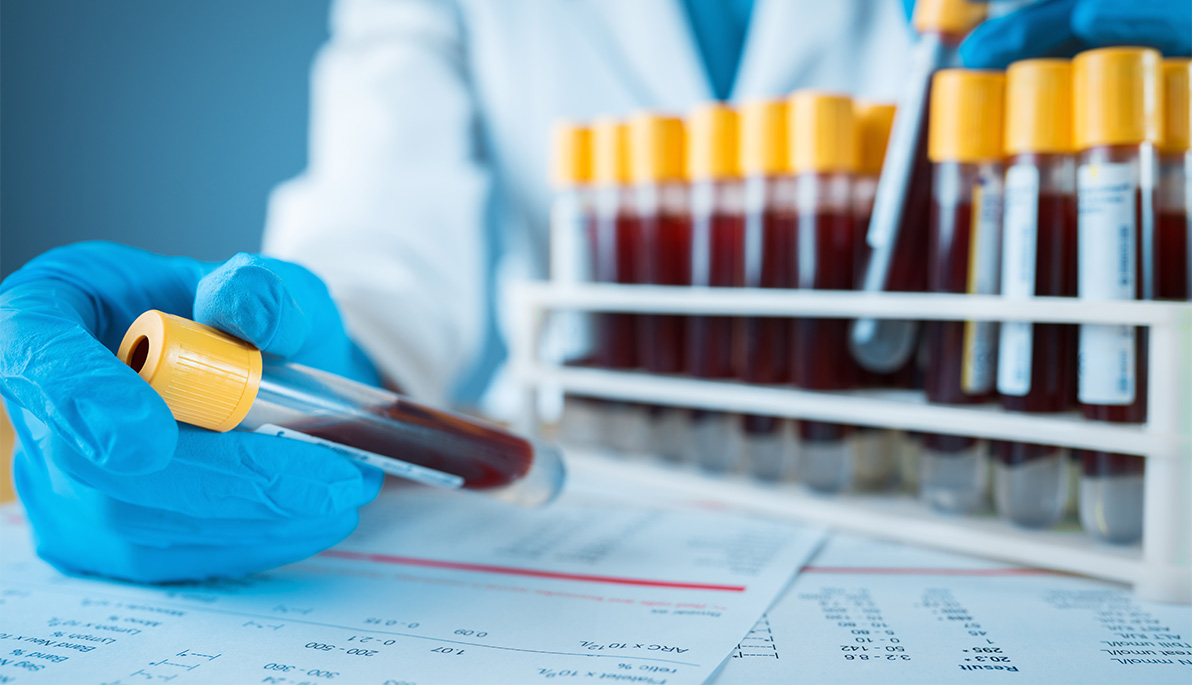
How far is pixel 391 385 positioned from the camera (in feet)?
2.70

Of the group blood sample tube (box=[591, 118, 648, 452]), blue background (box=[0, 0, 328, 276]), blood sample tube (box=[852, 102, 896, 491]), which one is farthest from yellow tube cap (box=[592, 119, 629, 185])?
blue background (box=[0, 0, 328, 276])

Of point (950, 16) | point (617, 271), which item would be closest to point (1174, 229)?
point (950, 16)

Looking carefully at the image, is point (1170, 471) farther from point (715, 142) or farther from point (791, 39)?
point (791, 39)

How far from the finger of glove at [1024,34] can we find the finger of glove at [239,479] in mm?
525

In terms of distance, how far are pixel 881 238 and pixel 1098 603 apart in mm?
289

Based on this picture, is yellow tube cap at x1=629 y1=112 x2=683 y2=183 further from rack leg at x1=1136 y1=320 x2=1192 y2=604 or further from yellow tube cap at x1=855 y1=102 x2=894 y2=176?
rack leg at x1=1136 y1=320 x2=1192 y2=604

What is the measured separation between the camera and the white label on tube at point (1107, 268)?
500mm

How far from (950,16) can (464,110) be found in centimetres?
72

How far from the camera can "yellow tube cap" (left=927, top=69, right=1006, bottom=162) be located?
1.80ft

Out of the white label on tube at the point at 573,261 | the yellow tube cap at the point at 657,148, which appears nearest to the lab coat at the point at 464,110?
the white label on tube at the point at 573,261

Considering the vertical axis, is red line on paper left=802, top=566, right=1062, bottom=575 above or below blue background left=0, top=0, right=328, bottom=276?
below

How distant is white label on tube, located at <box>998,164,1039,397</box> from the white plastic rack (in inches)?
0.8

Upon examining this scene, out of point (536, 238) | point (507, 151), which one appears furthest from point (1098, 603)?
point (507, 151)

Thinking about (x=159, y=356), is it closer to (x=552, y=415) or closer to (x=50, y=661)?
(x=50, y=661)
